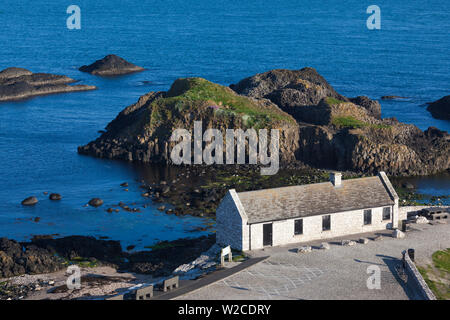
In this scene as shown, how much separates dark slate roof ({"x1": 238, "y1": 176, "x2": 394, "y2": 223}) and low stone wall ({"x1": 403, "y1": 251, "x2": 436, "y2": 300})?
7563 mm

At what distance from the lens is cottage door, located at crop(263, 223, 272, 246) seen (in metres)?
55.5

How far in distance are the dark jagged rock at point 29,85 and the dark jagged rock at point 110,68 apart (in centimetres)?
1238

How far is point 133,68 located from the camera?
17400 centimetres

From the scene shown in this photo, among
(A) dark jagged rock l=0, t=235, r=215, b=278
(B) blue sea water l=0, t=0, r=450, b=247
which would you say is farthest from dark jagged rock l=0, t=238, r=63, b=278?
(B) blue sea water l=0, t=0, r=450, b=247

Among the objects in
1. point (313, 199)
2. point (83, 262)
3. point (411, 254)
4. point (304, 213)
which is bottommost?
point (83, 262)

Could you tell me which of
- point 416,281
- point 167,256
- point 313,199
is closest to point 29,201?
point 167,256

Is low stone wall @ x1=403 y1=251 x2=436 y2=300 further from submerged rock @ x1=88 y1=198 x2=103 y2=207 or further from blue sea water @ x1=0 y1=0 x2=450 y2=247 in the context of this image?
submerged rock @ x1=88 y1=198 x2=103 y2=207

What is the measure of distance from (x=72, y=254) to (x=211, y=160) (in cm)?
3234

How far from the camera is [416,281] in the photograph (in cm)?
4881

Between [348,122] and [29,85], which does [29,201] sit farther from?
[29,85]

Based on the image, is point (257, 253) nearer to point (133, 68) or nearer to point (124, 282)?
point (124, 282)

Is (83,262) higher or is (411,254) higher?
(411,254)

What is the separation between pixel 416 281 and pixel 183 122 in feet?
176
